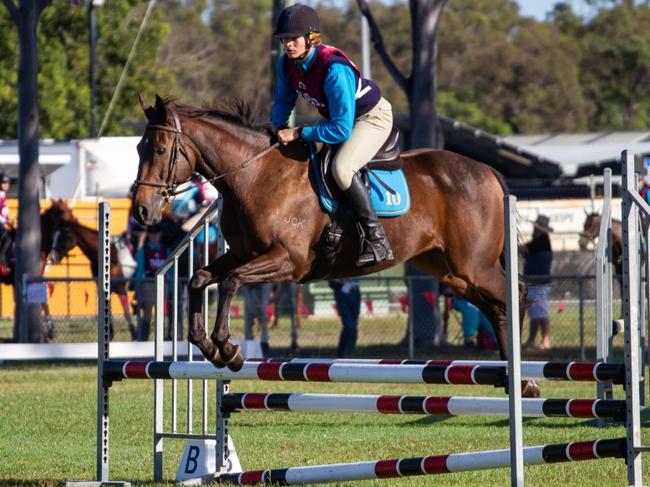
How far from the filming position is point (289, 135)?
848 centimetres

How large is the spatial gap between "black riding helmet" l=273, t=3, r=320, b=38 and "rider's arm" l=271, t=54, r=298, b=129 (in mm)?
485

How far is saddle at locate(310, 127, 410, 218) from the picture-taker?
8.55 m

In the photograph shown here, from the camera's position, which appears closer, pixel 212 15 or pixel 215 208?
pixel 215 208

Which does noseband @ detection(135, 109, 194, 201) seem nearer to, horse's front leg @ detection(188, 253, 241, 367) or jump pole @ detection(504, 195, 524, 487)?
horse's front leg @ detection(188, 253, 241, 367)

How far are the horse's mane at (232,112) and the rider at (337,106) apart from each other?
0.13m

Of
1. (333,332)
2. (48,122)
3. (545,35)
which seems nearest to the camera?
(333,332)

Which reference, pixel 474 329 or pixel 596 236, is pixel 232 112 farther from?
pixel 596 236

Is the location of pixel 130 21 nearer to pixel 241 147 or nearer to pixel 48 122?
pixel 48 122

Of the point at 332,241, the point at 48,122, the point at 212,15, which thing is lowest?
the point at 332,241

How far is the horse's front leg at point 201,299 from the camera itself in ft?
25.4

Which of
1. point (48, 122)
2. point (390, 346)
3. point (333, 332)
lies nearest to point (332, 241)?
point (390, 346)

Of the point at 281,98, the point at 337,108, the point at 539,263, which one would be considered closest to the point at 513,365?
the point at 337,108

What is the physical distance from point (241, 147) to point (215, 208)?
0.43 metres

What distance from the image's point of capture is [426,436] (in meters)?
10.7
